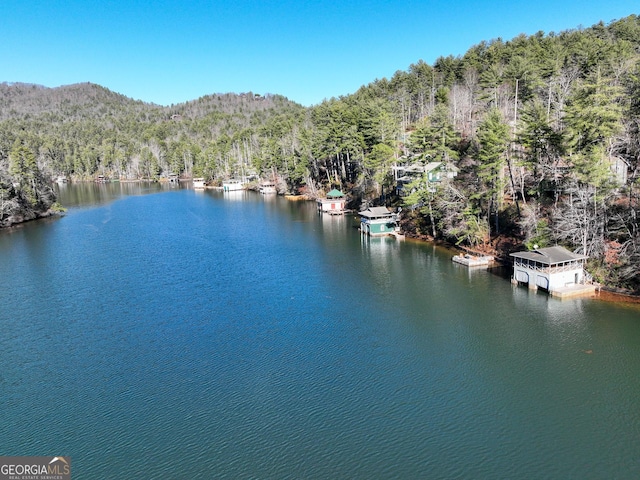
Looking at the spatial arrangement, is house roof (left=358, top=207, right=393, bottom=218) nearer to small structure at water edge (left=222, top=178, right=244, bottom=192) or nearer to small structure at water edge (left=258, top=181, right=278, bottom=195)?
small structure at water edge (left=258, top=181, right=278, bottom=195)

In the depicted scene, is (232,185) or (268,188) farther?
(232,185)

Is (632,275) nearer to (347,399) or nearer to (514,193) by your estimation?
(514,193)

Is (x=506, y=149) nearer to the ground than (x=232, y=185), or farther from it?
farther from it

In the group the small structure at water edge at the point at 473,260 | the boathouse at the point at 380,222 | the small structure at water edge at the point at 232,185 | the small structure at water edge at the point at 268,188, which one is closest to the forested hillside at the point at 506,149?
the small structure at water edge at the point at 473,260

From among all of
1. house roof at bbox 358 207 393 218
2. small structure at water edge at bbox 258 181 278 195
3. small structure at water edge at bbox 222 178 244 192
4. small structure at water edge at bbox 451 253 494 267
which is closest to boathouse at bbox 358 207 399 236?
house roof at bbox 358 207 393 218

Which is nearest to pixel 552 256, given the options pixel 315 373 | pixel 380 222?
pixel 315 373

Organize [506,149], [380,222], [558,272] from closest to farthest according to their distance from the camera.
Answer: [558,272], [506,149], [380,222]

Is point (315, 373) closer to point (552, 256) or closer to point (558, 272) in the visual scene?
point (558, 272)
